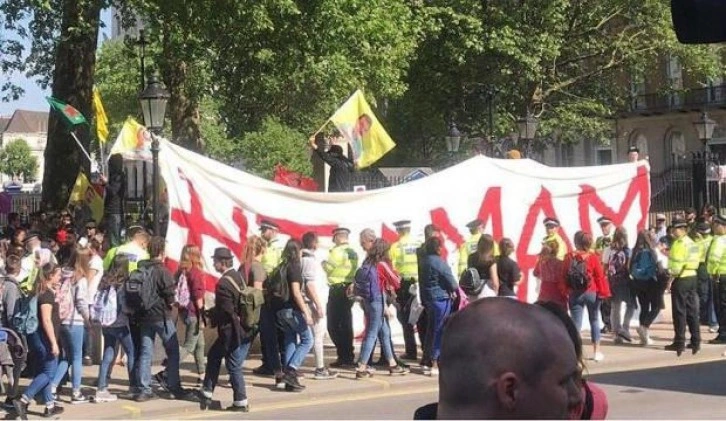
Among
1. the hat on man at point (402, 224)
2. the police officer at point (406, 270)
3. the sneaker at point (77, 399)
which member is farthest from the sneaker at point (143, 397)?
the hat on man at point (402, 224)

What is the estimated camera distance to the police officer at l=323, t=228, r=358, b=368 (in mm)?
13031

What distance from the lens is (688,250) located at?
13953mm

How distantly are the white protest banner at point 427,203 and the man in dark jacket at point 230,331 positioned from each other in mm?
2375

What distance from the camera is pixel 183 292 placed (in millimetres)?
11836

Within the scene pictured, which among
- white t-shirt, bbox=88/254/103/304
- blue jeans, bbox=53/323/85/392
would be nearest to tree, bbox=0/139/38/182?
white t-shirt, bbox=88/254/103/304

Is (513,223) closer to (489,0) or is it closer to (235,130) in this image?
(489,0)

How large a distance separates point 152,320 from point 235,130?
35630mm

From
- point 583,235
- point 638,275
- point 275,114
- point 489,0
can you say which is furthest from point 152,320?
point 275,114

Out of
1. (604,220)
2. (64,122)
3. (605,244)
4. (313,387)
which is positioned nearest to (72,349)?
(313,387)

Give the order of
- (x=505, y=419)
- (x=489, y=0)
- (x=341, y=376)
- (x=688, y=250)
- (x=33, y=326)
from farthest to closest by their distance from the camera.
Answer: (x=489, y=0) < (x=688, y=250) < (x=341, y=376) < (x=33, y=326) < (x=505, y=419)

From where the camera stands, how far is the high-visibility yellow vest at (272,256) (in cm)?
1265

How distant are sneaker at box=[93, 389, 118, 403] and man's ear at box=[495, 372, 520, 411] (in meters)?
9.87

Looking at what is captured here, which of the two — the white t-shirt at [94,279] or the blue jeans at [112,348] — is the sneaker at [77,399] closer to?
the blue jeans at [112,348]

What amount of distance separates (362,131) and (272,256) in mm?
5761
